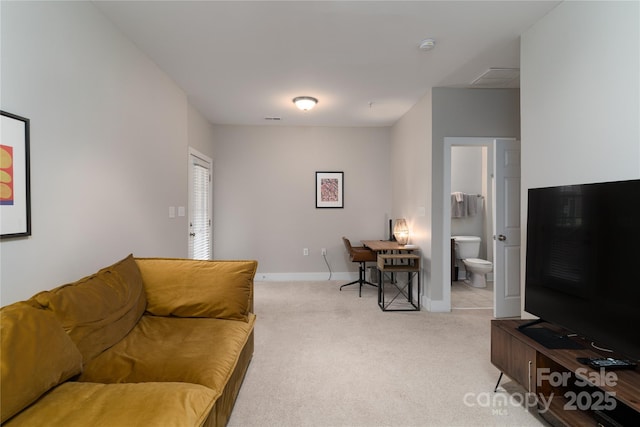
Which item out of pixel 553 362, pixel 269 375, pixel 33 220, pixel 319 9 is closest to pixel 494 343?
pixel 553 362

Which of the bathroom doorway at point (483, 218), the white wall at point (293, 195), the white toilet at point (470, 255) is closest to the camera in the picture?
the bathroom doorway at point (483, 218)

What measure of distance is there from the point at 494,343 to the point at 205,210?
13.6 ft

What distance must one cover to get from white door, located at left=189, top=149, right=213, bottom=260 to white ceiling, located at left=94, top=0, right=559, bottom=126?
35.8 inches

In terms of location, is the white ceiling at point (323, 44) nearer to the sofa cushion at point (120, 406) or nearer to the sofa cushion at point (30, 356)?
the sofa cushion at point (30, 356)

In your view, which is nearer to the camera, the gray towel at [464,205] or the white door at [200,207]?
the white door at [200,207]

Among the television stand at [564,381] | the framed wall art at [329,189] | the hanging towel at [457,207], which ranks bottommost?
the television stand at [564,381]

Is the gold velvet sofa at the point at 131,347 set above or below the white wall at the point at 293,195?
below

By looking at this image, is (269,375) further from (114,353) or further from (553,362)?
(553,362)

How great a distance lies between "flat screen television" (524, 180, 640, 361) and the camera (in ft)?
4.74

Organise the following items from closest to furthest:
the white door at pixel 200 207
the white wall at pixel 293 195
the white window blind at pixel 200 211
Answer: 1. the white door at pixel 200 207
2. the white window blind at pixel 200 211
3. the white wall at pixel 293 195

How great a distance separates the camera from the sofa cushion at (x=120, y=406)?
113 cm

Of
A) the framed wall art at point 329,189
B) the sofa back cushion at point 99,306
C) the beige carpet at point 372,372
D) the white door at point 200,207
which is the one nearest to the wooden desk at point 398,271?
the beige carpet at point 372,372

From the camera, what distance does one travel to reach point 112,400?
1.24m

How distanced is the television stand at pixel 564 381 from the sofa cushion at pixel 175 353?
1603mm
